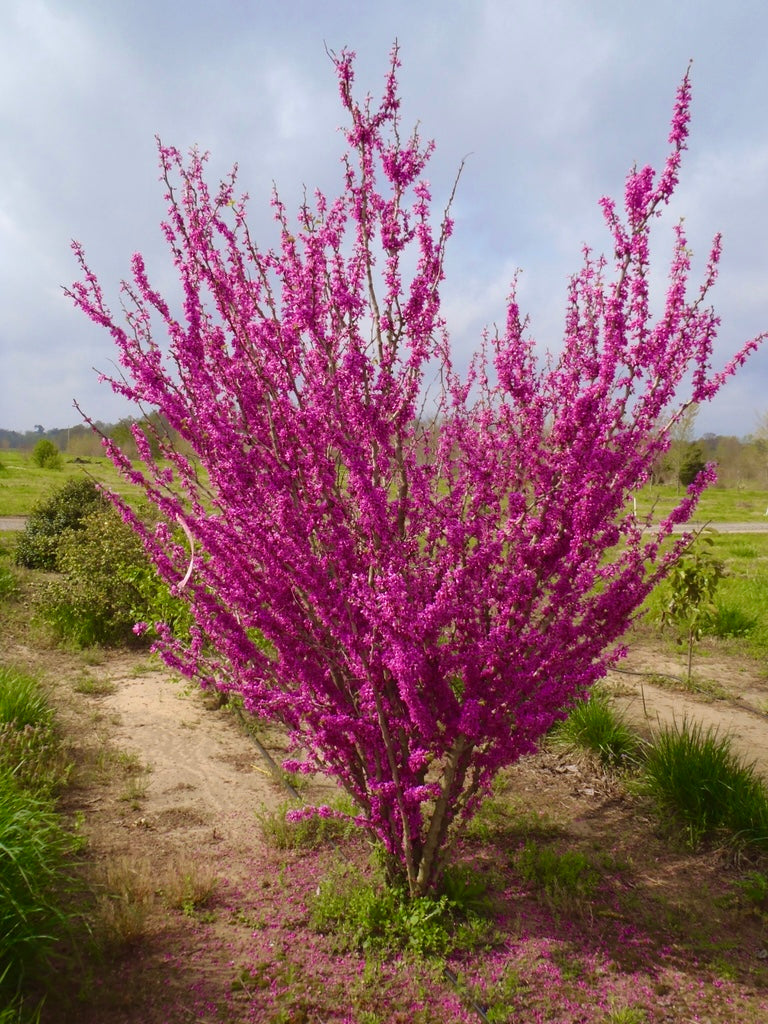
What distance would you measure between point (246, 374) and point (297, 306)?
0.47 metres

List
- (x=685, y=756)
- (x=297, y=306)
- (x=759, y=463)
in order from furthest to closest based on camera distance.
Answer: (x=759, y=463) → (x=685, y=756) → (x=297, y=306)

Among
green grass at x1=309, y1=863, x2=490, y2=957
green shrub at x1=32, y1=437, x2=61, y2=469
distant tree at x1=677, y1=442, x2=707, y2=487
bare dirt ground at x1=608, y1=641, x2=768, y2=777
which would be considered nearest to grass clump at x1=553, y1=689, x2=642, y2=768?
bare dirt ground at x1=608, y1=641, x2=768, y2=777

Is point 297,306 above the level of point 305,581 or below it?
above

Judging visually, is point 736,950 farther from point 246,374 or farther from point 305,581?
point 246,374

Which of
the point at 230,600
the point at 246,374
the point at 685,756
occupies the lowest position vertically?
the point at 685,756

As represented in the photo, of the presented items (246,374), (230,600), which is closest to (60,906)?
(230,600)

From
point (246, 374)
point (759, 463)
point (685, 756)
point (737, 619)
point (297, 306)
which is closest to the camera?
point (297, 306)

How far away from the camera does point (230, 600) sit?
3.55 metres

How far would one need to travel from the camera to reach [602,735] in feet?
19.5

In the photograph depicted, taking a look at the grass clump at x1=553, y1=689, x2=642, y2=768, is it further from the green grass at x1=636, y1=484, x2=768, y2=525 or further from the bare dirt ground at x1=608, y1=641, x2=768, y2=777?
the green grass at x1=636, y1=484, x2=768, y2=525

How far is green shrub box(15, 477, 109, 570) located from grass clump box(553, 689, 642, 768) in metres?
9.97

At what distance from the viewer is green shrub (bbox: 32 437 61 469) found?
138ft

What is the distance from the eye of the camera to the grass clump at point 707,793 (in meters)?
4.69

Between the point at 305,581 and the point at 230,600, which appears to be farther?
the point at 230,600
